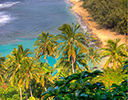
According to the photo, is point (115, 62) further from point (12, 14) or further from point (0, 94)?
point (12, 14)

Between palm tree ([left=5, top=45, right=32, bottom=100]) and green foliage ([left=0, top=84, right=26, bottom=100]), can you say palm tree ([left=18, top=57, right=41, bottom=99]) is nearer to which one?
palm tree ([left=5, top=45, right=32, bottom=100])

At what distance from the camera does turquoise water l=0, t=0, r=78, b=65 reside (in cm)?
6750

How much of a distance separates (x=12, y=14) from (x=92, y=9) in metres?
45.2

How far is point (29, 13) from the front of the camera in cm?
10288

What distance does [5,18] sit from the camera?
3831 inches

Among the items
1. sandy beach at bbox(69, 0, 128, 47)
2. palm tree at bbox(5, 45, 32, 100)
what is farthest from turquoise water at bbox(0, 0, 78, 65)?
palm tree at bbox(5, 45, 32, 100)

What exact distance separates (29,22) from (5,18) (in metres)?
17.8

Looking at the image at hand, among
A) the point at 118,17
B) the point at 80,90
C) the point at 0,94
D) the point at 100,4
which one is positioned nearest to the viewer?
the point at 80,90

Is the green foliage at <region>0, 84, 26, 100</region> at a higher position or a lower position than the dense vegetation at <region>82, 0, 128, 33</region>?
lower

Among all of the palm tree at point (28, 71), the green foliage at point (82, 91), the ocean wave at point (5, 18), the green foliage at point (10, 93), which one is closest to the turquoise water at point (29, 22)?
the ocean wave at point (5, 18)

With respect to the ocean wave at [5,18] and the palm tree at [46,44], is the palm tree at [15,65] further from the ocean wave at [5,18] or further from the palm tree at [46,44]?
the ocean wave at [5,18]

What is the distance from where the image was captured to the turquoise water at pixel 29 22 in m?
67.5

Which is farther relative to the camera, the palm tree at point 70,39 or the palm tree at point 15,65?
the palm tree at point 15,65

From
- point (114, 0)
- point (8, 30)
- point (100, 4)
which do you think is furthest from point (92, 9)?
point (8, 30)
